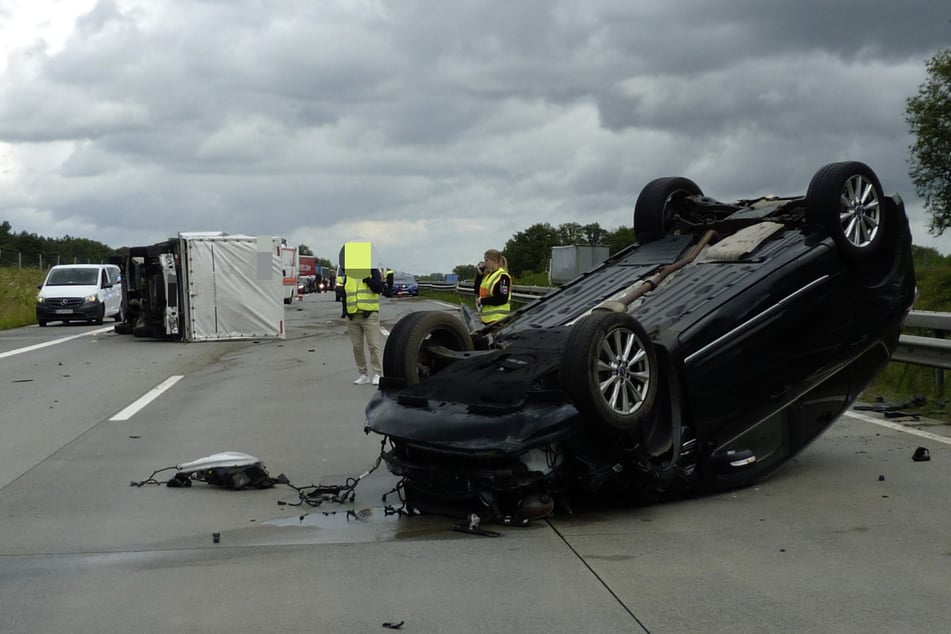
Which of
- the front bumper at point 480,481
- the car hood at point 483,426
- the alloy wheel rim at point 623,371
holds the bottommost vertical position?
the front bumper at point 480,481

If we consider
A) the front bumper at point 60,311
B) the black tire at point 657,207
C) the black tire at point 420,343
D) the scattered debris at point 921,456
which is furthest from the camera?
the front bumper at point 60,311

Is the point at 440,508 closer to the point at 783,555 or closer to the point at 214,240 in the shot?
the point at 783,555

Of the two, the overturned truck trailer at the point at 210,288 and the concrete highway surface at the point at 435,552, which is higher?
the overturned truck trailer at the point at 210,288

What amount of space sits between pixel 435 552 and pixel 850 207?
383 centimetres

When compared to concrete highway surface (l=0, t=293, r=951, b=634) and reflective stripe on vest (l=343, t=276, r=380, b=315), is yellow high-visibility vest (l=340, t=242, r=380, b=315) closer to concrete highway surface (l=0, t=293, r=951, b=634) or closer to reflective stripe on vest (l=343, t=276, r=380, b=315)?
reflective stripe on vest (l=343, t=276, r=380, b=315)

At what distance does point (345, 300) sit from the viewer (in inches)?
590

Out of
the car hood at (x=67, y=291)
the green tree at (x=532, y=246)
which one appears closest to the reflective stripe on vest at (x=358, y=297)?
the car hood at (x=67, y=291)

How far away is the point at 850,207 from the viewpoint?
755 centimetres

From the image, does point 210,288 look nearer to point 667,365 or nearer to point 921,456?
point 921,456

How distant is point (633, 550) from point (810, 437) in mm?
2527

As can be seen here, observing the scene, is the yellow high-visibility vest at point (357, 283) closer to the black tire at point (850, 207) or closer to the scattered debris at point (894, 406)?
the scattered debris at point (894, 406)

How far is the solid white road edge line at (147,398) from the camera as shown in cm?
1172

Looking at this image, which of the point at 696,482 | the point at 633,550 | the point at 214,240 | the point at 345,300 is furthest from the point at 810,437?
the point at 214,240

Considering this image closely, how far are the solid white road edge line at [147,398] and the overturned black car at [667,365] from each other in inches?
217
